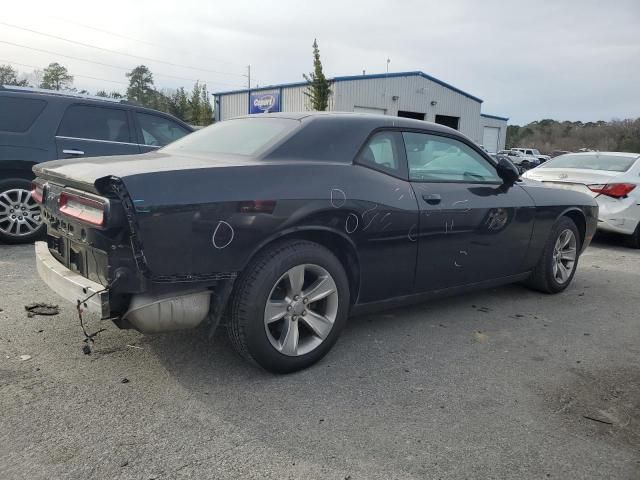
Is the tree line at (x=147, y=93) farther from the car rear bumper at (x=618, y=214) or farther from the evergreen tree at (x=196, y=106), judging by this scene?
the car rear bumper at (x=618, y=214)

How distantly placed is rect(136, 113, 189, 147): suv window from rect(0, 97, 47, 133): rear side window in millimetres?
1226

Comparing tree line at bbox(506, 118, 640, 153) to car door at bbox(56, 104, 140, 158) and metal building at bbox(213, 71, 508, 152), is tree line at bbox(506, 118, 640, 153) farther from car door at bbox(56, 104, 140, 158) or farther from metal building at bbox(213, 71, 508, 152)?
car door at bbox(56, 104, 140, 158)

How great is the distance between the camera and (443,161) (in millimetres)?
3932

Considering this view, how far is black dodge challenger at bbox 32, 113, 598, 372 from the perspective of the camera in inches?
100

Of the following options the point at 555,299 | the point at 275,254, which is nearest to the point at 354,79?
the point at 555,299

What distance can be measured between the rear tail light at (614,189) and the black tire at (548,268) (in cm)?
282

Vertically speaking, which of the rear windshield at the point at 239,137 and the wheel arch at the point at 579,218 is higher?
the rear windshield at the point at 239,137

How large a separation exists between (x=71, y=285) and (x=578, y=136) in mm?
73501

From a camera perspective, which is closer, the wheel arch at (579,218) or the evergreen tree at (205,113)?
the wheel arch at (579,218)

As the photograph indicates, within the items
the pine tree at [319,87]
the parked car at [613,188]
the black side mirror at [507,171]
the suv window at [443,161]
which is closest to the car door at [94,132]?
the suv window at [443,161]

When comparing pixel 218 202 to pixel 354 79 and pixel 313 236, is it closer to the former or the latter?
pixel 313 236

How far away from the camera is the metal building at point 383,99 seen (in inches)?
1176

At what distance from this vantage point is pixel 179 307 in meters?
2.62

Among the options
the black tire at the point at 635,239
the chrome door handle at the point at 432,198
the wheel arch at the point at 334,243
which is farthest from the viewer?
the black tire at the point at 635,239
